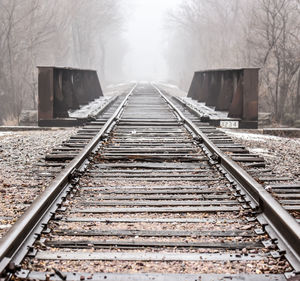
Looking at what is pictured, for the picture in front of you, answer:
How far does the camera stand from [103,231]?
355cm

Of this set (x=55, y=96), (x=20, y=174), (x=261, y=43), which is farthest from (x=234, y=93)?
(x=261, y=43)

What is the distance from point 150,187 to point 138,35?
16355 centimetres

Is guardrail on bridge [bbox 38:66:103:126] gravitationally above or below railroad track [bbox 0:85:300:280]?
above

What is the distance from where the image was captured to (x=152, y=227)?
3707 mm

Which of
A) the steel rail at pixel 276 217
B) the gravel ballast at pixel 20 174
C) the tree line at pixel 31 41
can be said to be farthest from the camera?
the tree line at pixel 31 41

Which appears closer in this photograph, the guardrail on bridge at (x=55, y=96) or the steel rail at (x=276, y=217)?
the steel rail at (x=276, y=217)

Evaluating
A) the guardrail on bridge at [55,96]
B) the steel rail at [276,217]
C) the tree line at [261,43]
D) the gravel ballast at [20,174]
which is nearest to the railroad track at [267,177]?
the steel rail at [276,217]

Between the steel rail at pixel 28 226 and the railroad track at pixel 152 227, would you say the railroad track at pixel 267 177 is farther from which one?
the steel rail at pixel 28 226

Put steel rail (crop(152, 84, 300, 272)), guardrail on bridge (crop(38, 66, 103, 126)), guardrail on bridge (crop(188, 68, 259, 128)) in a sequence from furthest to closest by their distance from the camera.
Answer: guardrail on bridge (crop(188, 68, 259, 128))
guardrail on bridge (crop(38, 66, 103, 126))
steel rail (crop(152, 84, 300, 272))

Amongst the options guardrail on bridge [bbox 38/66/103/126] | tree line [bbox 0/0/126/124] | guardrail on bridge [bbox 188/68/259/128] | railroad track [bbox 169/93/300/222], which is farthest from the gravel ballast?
tree line [bbox 0/0/126/124]

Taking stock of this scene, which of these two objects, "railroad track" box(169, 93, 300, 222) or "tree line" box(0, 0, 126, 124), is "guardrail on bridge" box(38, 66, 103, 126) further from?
"tree line" box(0, 0, 126, 124)

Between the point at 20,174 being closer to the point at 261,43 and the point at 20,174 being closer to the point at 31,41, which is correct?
the point at 261,43

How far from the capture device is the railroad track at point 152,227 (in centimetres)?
290

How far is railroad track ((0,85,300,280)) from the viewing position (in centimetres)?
290
